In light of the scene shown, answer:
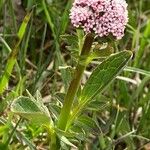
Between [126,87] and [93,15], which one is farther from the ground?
[93,15]

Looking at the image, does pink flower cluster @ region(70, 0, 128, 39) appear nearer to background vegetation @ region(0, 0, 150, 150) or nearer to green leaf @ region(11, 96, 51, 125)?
background vegetation @ region(0, 0, 150, 150)

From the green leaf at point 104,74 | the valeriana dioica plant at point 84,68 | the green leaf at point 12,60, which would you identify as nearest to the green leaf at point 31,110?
the valeriana dioica plant at point 84,68

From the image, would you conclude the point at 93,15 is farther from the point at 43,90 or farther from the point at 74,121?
the point at 43,90

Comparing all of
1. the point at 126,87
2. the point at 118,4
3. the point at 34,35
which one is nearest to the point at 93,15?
the point at 118,4

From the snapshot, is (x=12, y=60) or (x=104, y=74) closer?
(x=104, y=74)

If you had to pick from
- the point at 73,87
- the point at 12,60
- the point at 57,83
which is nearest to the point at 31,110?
the point at 73,87

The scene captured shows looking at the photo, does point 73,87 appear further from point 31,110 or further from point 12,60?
point 12,60
